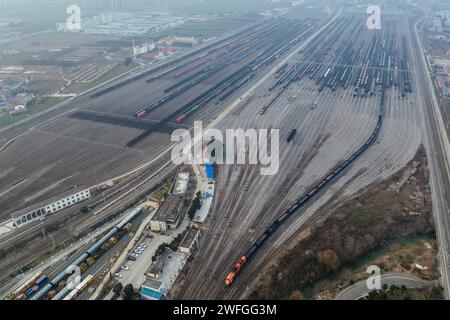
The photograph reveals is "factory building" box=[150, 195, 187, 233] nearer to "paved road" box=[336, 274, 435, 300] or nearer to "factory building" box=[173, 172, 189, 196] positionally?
"factory building" box=[173, 172, 189, 196]

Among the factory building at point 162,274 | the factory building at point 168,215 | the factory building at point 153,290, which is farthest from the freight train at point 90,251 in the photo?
the factory building at point 153,290

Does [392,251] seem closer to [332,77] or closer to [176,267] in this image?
[176,267]

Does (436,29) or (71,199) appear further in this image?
(436,29)

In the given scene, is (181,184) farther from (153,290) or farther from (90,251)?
(153,290)

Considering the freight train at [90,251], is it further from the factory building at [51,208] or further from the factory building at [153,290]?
the factory building at [153,290]

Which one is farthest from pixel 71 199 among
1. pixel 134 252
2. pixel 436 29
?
pixel 436 29

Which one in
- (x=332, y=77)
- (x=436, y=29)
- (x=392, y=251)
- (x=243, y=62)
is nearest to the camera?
(x=392, y=251)

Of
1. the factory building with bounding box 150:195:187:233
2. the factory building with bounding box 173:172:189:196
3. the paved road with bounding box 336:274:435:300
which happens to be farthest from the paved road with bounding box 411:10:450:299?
the factory building with bounding box 173:172:189:196

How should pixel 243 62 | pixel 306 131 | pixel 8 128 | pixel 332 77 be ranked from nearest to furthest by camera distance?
pixel 306 131, pixel 8 128, pixel 332 77, pixel 243 62
